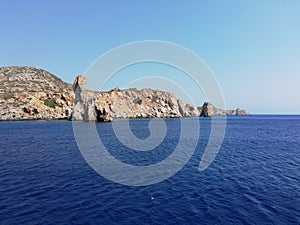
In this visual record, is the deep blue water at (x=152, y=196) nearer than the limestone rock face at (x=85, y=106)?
Yes

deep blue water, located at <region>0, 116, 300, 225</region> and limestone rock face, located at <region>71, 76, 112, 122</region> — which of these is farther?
limestone rock face, located at <region>71, 76, 112, 122</region>

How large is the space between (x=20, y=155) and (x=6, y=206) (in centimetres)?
2895

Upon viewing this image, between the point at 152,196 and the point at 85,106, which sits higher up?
the point at 85,106

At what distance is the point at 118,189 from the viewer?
1088 inches

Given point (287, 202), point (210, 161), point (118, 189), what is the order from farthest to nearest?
point (210, 161) → point (118, 189) → point (287, 202)

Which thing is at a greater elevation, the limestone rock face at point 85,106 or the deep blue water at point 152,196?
the limestone rock face at point 85,106

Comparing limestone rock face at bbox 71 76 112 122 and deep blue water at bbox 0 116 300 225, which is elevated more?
limestone rock face at bbox 71 76 112 122

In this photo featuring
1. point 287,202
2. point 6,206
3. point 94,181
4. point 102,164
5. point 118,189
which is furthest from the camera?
point 102,164

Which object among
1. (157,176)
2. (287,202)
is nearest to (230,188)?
(287,202)

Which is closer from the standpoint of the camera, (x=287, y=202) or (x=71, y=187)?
(x=287, y=202)

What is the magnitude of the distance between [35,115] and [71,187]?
18752cm

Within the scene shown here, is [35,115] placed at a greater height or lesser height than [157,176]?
greater

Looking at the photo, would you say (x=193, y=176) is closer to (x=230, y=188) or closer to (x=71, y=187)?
(x=230, y=188)

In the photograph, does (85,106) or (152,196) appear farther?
(85,106)
